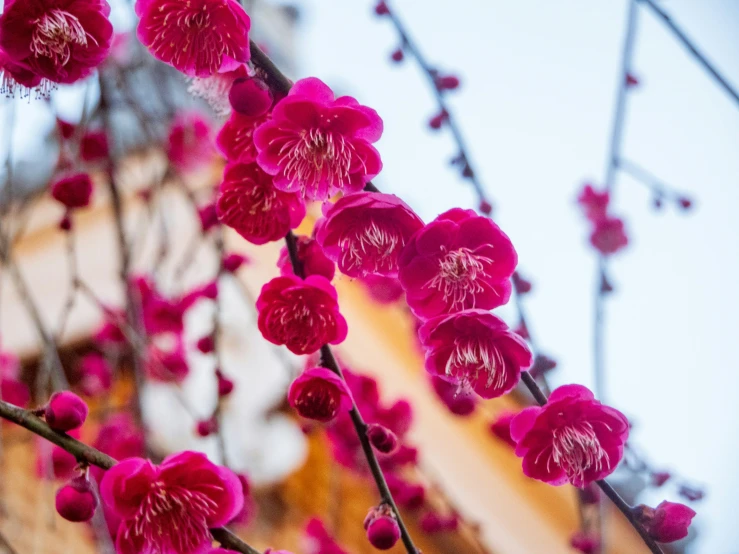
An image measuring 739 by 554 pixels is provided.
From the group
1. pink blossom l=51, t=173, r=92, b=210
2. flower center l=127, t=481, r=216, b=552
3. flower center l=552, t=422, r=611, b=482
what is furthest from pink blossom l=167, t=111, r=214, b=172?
flower center l=552, t=422, r=611, b=482

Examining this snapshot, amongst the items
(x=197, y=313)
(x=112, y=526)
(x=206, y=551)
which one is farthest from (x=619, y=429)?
(x=197, y=313)

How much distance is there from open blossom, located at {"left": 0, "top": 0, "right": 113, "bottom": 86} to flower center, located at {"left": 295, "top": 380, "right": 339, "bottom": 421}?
35cm

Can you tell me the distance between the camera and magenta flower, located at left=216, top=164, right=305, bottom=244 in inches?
24.8

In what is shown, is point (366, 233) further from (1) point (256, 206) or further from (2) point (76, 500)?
(2) point (76, 500)

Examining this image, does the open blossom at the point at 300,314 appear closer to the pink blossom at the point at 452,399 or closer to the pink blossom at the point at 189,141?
the pink blossom at the point at 452,399

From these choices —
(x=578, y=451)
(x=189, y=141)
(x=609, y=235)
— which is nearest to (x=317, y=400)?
(x=578, y=451)

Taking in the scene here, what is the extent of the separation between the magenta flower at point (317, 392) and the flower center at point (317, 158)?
6.7 inches

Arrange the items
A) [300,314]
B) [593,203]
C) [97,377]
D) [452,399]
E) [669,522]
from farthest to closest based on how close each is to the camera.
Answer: [97,377]
[593,203]
[452,399]
[300,314]
[669,522]

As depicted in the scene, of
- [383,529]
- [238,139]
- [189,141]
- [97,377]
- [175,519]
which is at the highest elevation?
[238,139]

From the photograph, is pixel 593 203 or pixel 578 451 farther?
pixel 593 203

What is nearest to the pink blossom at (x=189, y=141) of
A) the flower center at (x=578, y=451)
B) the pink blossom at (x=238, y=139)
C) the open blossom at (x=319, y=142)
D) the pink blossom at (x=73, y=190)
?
the pink blossom at (x=73, y=190)

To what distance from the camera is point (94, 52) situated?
22.8 inches

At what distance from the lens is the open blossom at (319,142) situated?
0.54 meters

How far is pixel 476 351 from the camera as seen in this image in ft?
1.71
